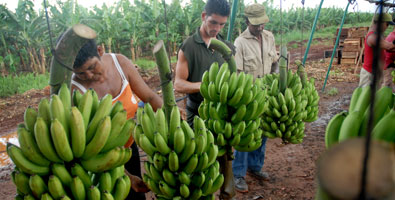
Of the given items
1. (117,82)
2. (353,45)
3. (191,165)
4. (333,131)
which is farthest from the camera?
(353,45)

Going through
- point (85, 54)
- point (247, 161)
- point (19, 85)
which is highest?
point (85, 54)

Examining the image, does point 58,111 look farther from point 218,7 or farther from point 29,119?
point 218,7

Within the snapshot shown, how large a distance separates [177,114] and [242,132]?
1.23 ft

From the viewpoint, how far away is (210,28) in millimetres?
2254

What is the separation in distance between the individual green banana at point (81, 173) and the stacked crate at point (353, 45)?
35.0ft

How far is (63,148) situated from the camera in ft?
2.52

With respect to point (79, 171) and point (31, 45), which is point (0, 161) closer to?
point (79, 171)

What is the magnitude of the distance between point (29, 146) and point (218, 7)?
1.74 metres

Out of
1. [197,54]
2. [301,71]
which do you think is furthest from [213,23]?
[301,71]

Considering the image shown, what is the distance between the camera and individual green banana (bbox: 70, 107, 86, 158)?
780mm

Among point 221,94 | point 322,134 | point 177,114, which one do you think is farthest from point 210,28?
point 322,134

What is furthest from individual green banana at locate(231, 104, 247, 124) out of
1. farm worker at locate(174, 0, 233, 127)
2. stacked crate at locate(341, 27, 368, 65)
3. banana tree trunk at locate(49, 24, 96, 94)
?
stacked crate at locate(341, 27, 368, 65)

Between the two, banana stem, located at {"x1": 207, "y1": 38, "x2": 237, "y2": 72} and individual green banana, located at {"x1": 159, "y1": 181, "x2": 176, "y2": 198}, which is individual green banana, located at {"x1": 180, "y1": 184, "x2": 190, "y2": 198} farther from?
banana stem, located at {"x1": 207, "y1": 38, "x2": 237, "y2": 72}

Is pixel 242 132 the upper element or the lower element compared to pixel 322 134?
upper
